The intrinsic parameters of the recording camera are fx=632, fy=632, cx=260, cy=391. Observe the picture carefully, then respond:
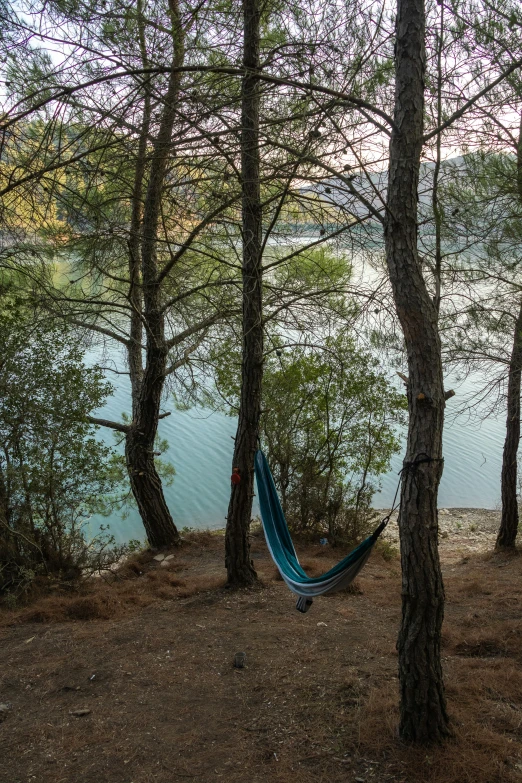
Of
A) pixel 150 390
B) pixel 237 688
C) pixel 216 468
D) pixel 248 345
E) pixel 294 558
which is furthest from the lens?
pixel 216 468

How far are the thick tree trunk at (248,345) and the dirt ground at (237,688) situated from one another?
336 mm

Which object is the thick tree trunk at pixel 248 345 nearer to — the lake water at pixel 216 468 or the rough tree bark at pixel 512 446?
the rough tree bark at pixel 512 446

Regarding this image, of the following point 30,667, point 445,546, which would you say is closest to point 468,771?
point 30,667

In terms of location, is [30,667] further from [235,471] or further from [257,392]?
[257,392]

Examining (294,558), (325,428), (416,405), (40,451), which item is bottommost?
(294,558)

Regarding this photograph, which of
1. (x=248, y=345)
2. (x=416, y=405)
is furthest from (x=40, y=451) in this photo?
(x=416, y=405)

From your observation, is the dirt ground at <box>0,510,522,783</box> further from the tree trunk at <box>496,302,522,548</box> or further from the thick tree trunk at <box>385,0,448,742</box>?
the tree trunk at <box>496,302,522,548</box>

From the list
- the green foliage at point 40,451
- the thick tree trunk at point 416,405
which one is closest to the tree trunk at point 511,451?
the green foliage at point 40,451

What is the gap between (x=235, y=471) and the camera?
14.5 ft

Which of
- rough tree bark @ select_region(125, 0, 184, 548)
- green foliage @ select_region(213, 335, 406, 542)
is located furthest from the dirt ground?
green foliage @ select_region(213, 335, 406, 542)

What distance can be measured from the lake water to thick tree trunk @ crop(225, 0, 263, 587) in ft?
14.6

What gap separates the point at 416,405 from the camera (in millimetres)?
2414

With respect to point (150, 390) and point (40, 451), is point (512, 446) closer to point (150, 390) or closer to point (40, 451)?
point (150, 390)

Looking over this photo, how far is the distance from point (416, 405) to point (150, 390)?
12.9 ft
